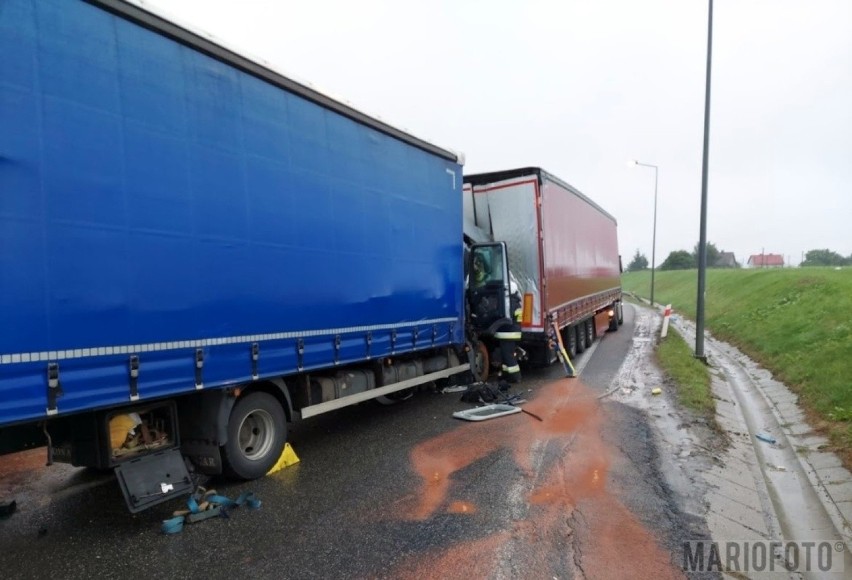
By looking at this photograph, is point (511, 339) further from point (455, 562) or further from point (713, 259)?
point (713, 259)

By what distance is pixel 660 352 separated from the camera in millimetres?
14023

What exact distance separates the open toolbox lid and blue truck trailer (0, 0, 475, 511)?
1 cm

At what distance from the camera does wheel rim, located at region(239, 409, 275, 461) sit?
5348 millimetres

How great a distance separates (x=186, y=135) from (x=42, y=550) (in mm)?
3108

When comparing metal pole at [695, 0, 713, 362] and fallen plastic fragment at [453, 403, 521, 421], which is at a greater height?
metal pole at [695, 0, 713, 362]

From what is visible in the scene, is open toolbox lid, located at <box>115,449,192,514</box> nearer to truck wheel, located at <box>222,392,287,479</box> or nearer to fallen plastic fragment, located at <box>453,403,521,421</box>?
truck wheel, located at <box>222,392,287,479</box>

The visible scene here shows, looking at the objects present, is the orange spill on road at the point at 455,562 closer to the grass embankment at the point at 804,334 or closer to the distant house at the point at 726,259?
the grass embankment at the point at 804,334

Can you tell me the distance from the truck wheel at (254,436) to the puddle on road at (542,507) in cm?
143

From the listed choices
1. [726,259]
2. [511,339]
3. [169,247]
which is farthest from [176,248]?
[726,259]

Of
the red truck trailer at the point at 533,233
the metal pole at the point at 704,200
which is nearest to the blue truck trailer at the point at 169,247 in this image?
the red truck trailer at the point at 533,233

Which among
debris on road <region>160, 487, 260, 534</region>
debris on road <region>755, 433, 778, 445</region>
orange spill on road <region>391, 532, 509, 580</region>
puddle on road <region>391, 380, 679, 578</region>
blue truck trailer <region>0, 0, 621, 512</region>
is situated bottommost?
debris on road <region>755, 433, 778, 445</region>

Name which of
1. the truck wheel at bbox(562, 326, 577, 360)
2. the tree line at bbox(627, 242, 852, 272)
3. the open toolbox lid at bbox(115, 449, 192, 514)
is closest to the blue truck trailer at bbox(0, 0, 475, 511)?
the open toolbox lid at bbox(115, 449, 192, 514)

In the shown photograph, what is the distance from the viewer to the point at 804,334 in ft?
43.0

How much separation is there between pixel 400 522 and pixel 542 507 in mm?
1172
